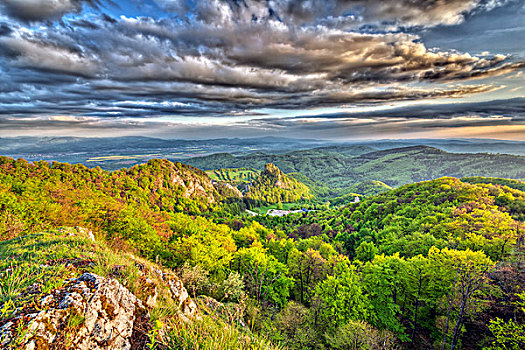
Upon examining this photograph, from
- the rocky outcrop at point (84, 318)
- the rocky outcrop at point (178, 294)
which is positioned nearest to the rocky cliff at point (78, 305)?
the rocky outcrop at point (84, 318)

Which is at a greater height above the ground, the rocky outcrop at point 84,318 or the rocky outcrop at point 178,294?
the rocky outcrop at point 84,318

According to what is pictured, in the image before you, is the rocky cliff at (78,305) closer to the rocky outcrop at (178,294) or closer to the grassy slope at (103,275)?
the grassy slope at (103,275)

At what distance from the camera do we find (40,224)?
23000mm

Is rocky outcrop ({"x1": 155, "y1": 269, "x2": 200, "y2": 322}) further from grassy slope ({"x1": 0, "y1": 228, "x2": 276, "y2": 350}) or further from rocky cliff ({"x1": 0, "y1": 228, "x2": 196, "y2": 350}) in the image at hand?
rocky cliff ({"x1": 0, "y1": 228, "x2": 196, "y2": 350})

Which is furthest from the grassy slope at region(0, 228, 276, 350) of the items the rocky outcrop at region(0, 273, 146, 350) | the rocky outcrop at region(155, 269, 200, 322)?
the rocky outcrop at region(155, 269, 200, 322)

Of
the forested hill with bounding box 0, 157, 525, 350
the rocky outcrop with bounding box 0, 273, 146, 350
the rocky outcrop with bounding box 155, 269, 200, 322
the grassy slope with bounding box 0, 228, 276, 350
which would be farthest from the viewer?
the rocky outcrop with bounding box 155, 269, 200, 322

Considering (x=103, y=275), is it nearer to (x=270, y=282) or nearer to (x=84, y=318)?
(x=84, y=318)

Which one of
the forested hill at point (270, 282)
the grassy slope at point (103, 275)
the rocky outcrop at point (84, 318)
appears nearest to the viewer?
the rocky outcrop at point (84, 318)

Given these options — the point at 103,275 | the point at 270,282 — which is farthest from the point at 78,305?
the point at 270,282

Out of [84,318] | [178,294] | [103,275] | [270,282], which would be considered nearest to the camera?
[84,318]

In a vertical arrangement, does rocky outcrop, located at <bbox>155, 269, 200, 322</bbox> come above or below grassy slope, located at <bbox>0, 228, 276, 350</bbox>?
below

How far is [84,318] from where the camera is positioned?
17.1ft

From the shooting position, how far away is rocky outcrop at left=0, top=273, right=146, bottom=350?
430 centimetres

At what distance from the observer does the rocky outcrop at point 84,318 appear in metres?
4.30
